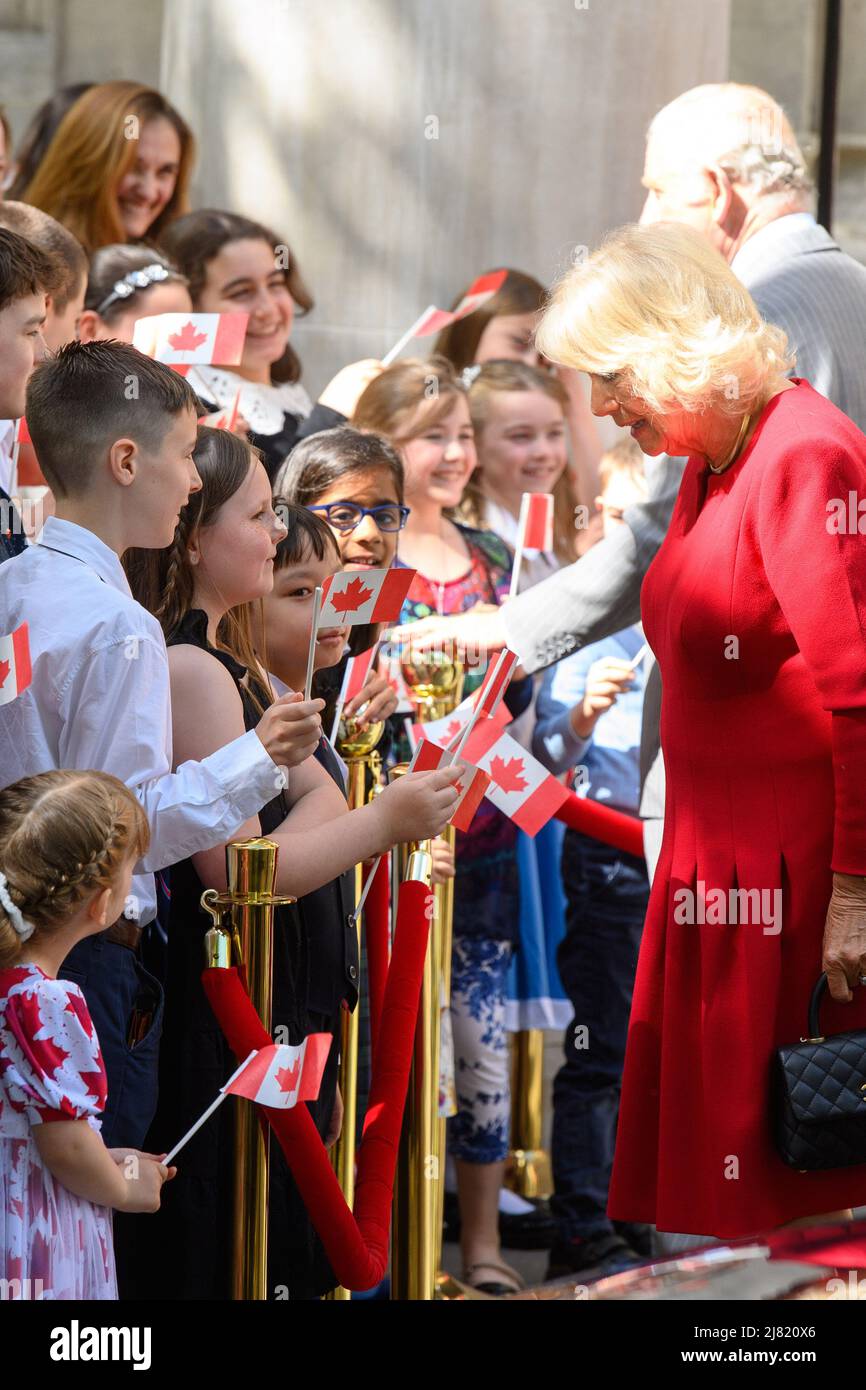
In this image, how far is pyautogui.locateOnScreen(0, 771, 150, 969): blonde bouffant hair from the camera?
88.0 inches

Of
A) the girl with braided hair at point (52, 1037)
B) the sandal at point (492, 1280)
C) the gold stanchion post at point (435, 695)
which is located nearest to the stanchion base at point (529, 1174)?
the sandal at point (492, 1280)

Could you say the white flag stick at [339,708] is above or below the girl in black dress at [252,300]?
below

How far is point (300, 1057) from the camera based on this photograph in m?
2.39

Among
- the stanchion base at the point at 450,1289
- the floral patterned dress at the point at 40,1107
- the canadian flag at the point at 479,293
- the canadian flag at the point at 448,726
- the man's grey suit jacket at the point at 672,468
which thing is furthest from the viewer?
the canadian flag at the point at 479,293

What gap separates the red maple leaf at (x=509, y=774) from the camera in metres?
2.95

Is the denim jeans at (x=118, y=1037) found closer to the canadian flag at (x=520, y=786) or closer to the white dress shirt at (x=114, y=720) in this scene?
the white dress shirt at (x=114, y=720)

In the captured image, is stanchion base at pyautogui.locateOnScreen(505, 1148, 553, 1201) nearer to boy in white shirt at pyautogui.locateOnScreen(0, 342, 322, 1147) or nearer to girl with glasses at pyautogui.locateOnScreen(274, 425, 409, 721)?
girl with glasses at pyautogui.locateOnScreen(274, 425, 409, 721)

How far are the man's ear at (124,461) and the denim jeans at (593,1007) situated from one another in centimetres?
205

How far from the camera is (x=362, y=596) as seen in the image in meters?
2.61

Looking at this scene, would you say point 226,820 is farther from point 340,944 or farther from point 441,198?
point 441,198

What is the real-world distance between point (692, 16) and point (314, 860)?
13.7ft

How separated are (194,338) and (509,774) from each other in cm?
Result: 101
